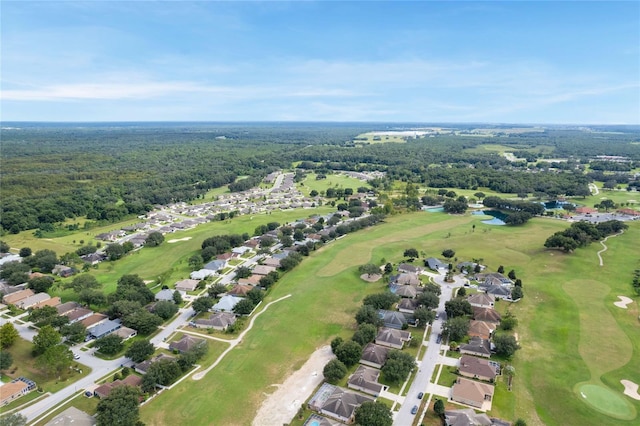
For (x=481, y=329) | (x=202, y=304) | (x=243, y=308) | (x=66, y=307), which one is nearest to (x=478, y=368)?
(x=481, y=329)

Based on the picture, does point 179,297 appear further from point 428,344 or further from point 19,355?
point 428,344

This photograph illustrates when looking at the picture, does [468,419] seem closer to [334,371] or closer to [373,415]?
[373,415]

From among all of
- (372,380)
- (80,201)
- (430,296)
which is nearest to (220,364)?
(372,380)

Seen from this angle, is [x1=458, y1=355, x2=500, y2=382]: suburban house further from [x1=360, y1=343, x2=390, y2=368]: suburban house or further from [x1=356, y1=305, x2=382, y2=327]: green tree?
[x1=356, y1=305, x2=382, y2=327]: green tree

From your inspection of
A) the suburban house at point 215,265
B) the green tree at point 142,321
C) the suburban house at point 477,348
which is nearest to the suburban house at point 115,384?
the green tree at point 142,321

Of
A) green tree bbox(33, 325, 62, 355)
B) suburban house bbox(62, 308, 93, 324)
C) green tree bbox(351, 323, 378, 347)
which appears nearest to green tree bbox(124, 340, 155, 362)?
green tree bbox(33, 325, 62, 355)

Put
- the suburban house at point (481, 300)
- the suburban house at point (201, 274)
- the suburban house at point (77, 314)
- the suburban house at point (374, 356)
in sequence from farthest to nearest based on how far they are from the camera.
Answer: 1. the suburban house at point (201, 274)
2. the suburban house at point (481, 300)
3. the suburban house at point (77, 314)
4. the suburban house at point (374, 356)

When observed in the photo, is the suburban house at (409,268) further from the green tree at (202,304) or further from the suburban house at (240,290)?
the green tree at (202,304)
